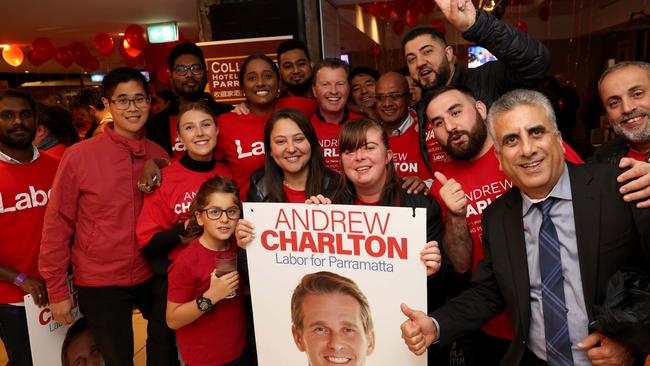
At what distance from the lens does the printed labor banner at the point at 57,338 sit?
261 cm

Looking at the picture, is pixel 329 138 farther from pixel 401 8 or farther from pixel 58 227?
pixel 401 8

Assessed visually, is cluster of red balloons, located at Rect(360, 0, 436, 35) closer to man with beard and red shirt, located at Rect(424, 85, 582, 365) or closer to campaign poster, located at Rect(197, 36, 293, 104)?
campaign poster, located at Rect(197, 36, 293, 104)

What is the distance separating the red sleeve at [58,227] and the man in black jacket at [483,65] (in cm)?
194

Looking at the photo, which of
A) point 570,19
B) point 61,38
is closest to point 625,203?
point 570,19

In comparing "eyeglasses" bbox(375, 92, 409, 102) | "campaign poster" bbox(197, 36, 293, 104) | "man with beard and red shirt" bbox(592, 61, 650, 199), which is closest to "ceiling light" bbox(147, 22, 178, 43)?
"campaign poster" bbox(197, 36, 293, 104)

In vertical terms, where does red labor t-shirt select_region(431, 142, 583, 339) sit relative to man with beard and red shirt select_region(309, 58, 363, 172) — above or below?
below

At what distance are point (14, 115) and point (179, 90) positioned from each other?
106 cm

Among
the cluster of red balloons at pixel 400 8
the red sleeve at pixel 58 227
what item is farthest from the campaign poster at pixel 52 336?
the cluster of red balloons at pixel 400 8

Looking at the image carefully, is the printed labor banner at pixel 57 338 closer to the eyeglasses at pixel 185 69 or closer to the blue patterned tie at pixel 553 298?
the eyeglasses at pixel 185 69

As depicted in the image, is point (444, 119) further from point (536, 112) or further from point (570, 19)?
point (570, 19)

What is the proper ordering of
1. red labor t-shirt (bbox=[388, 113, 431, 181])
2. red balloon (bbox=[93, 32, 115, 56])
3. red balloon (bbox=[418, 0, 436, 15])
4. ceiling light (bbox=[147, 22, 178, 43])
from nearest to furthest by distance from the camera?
red labor t-shirt (bbox=[388, 113, 431, 181]) → red balloon (bbox=[418, 0, 436, 15]) → ceiling light (bbox=[147, 22, 178, 43]) → red balloon (bbox=[93, 32, 115, 56])

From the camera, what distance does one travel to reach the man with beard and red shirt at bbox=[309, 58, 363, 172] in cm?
310

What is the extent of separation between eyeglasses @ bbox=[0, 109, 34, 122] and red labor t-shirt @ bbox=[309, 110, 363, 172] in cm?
166

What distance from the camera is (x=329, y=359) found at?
6.43ft
